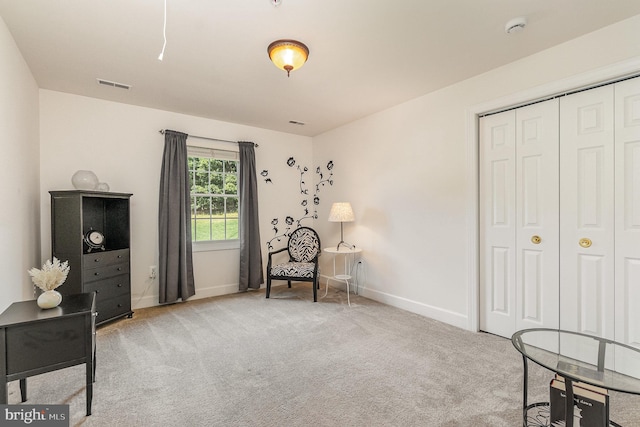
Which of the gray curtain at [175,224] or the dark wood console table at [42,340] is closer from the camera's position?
the dark wood console table at [42,340]

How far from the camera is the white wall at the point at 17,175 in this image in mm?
2197

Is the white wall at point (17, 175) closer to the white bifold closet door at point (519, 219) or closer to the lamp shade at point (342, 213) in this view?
the lamp shade at point (342, 213)

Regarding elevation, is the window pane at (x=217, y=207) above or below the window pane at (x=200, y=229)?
above

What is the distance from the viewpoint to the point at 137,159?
3.87 m

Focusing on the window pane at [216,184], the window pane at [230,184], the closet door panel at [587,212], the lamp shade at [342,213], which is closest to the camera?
the closet door panel at [587,212]

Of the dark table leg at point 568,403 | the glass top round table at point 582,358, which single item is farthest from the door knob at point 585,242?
the dark table leg at point 568,403

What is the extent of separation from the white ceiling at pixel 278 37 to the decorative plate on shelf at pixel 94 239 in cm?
157

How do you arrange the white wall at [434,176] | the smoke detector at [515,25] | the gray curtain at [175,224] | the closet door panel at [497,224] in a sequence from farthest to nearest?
→ the gray curtain at [175,224] < the closet door panel at [497,224] < the white wall at [434,176] < the smoke detector at [515,25]

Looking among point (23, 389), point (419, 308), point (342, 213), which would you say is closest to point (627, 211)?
point (419, 308)

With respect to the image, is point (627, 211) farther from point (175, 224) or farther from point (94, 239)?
point (94, 239)

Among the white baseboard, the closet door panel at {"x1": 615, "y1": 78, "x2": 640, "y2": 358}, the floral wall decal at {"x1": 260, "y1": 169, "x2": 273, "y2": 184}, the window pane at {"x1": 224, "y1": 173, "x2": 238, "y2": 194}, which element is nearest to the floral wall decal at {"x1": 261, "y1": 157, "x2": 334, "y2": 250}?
the floral wall decal at {"x1": 260, "y1": 169, "x2": 273, "y2": 184}

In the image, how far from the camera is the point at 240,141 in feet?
15.2

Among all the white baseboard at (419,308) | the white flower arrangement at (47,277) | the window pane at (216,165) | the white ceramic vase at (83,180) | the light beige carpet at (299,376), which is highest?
the window pane at (216,165)

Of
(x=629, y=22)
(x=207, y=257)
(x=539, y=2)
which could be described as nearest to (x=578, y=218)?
(x=629, y=22)
